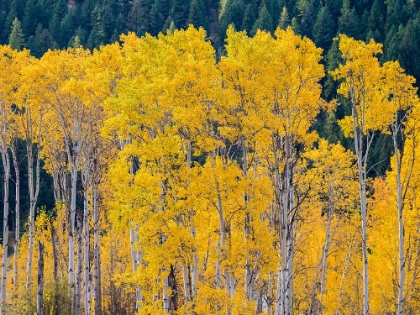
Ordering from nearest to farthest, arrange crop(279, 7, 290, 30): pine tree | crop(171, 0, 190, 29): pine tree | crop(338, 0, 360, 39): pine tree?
crop(338, 0, 360, 39): pine tree
crop(279, 7, 290, 30): pine tree
crop(171, 0, 190, 29): pine tree

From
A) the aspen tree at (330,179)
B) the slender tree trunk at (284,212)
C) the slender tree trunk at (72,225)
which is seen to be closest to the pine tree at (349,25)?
the aspen tree at (330,179)

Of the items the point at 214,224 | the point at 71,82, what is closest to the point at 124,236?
the point at 71,82

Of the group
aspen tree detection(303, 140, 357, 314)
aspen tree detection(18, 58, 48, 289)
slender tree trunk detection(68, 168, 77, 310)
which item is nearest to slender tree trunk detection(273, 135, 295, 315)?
aspen tree detection(303, 140, 357, 314)

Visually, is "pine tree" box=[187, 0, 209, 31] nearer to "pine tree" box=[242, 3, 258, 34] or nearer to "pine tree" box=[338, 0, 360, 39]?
"pine tree" box=[242, 3, 258, 34]

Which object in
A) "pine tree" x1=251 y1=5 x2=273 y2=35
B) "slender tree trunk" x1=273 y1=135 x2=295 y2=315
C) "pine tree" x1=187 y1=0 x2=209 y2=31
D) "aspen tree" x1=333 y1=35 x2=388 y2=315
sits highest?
"pine tree" x1=187 y1=0 x2=209 y2=31

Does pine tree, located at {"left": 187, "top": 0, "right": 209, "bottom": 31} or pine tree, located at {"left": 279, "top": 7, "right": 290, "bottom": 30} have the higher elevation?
pine tree, located at {"left": 187, "top": 0, "right": 209, "bottom": 31}

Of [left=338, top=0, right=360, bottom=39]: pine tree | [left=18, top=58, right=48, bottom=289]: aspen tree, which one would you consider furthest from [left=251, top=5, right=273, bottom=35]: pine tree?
[left=18, top=58, right=48, bottom=289]: aspen tree

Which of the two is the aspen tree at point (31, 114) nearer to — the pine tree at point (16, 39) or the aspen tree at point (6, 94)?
the aspen tree at point (6, 94)

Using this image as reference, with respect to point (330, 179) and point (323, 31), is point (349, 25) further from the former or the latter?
point (330, 179)

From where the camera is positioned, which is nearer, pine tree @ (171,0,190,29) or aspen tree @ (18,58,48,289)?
aspen tree @ (18,58,48,289)

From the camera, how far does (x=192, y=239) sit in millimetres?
14906

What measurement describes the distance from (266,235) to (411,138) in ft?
20.1

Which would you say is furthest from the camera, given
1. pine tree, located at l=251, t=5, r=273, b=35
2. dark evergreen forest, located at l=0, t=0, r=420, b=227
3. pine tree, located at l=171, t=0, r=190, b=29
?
pine tree, located at l=171, t=0, r=190, b=29

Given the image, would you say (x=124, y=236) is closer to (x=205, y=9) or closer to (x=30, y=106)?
(x=30, y=106)
